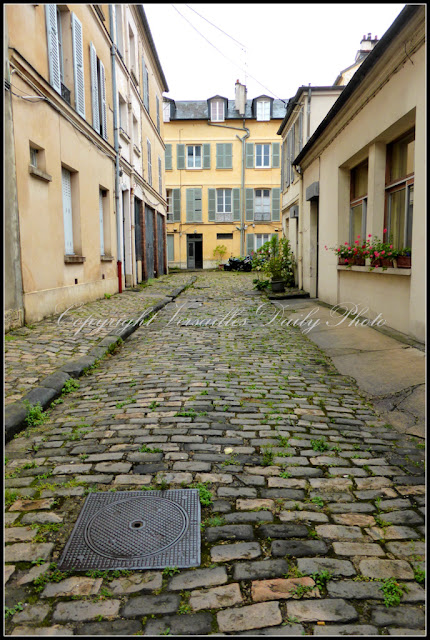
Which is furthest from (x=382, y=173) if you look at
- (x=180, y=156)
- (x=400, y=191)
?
(x=180, y=156)

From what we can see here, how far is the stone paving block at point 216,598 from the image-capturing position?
1871mm

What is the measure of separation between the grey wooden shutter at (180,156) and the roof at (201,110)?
6.41ft

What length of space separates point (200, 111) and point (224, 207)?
704cm

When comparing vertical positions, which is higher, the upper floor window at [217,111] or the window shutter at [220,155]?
the upper floor window at [217,111]

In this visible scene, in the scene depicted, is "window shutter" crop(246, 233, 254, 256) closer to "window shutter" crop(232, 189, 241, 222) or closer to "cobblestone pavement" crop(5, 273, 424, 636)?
"window shutter" crop(232, 189, 241, 222)

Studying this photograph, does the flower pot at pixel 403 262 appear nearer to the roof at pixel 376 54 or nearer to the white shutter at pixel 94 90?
the roof at pixel 376 54

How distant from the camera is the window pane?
24.3ft

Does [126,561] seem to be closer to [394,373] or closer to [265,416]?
[265,416]

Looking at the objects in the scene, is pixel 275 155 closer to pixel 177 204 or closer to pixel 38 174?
pixel 177 204

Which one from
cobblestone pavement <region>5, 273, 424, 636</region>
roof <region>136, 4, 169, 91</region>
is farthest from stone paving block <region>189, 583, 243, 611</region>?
roof <region>136, 4, 169, 91</region>

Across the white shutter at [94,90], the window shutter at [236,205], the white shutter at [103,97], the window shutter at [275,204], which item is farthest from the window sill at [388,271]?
the window shutter at [236,205]

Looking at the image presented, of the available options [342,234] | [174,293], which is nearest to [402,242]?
[342,234]

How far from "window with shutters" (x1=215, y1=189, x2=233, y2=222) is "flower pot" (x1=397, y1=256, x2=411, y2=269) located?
94.4 ft

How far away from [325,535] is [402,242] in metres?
6.06
